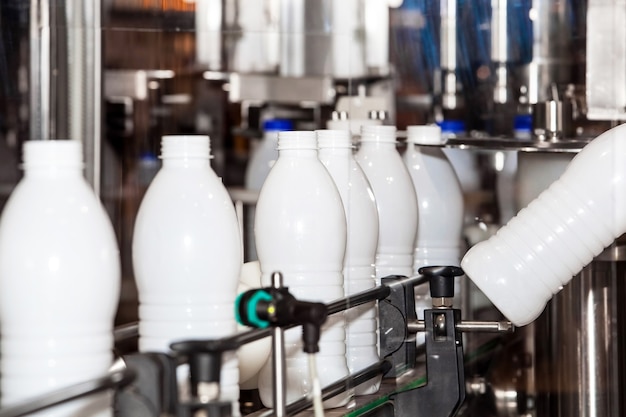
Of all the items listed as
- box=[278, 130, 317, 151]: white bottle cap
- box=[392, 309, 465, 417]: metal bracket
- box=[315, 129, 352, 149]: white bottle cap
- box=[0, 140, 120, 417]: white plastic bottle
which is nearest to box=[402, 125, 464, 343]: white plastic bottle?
box=[392, 309, 465, 417]: metal bracket

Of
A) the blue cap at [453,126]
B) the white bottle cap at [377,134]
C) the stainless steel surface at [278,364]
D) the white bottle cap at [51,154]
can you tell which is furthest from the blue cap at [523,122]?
the white bottle cap at [51,154]

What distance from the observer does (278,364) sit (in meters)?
0.82

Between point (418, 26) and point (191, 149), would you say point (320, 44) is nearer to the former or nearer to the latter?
point (418, 26)

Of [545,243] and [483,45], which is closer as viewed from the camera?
[545,243]

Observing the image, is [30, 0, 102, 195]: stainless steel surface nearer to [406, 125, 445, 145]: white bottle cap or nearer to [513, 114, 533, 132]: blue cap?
[406, 125, 445, 145]: white bottle cap

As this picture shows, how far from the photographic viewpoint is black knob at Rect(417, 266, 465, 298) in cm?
118

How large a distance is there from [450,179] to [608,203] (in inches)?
12.3

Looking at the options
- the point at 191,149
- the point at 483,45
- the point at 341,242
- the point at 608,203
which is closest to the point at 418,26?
the point at 483,45

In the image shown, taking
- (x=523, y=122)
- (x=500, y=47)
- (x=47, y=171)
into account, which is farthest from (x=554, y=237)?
(x=500, y=47)

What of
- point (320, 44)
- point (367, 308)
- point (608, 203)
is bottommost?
point (367, 308)

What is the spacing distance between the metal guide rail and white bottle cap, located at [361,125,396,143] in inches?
6.0

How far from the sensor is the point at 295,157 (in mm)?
961

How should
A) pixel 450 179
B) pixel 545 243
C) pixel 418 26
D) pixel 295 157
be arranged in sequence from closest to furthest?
1. pixel 295 157
2. pixel 545 243
3. pixel 450 179
4. pixel 418 26

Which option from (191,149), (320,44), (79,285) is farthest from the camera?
(320,44)
